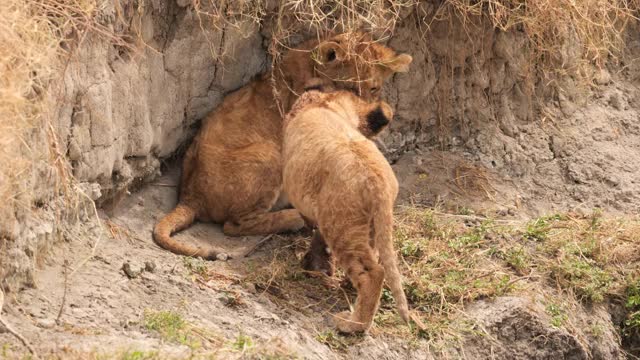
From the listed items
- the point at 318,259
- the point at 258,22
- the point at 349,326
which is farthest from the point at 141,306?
the point at 258,22

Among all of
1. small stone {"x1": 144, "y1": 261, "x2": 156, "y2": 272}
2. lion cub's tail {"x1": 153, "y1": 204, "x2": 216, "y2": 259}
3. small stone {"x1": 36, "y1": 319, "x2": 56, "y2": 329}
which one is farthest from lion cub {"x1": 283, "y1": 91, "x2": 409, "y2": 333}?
small stone {"x1": 36, "y1": 319, "x2": 56, "y2": 329}

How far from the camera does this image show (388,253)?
7.10m

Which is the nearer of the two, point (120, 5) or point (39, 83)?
point (39, 83)

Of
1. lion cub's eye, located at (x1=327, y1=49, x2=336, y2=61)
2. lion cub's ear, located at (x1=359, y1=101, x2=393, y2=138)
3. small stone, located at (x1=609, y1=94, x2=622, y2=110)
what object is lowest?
small stone, located at (x1=609, y1=94, x2=622, y2=110)

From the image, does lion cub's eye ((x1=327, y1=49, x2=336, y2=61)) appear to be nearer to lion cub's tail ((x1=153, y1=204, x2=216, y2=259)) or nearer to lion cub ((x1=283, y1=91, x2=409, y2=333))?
lion cub ((x1=283, y1=91, x2=409, y2=333))

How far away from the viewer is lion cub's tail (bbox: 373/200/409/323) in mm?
7023

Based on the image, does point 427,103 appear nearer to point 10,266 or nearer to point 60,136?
point 60,136

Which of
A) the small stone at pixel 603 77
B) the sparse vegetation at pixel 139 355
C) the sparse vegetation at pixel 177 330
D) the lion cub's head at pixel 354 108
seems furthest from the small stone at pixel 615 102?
the sparse vegetation at pixel 139 355

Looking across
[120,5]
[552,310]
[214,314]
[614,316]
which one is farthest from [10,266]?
Answer: [614,316]

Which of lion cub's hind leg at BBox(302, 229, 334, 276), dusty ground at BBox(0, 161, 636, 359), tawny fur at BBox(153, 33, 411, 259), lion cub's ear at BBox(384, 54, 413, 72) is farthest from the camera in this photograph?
lion cub's ear at BBox(384, 54, 413, 72)

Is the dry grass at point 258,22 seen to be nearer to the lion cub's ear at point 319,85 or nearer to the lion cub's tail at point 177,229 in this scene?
the lion cub's ear at point 319,85

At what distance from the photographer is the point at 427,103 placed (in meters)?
9.80

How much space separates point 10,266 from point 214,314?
4.13ft

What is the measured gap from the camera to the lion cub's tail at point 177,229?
8.00m
